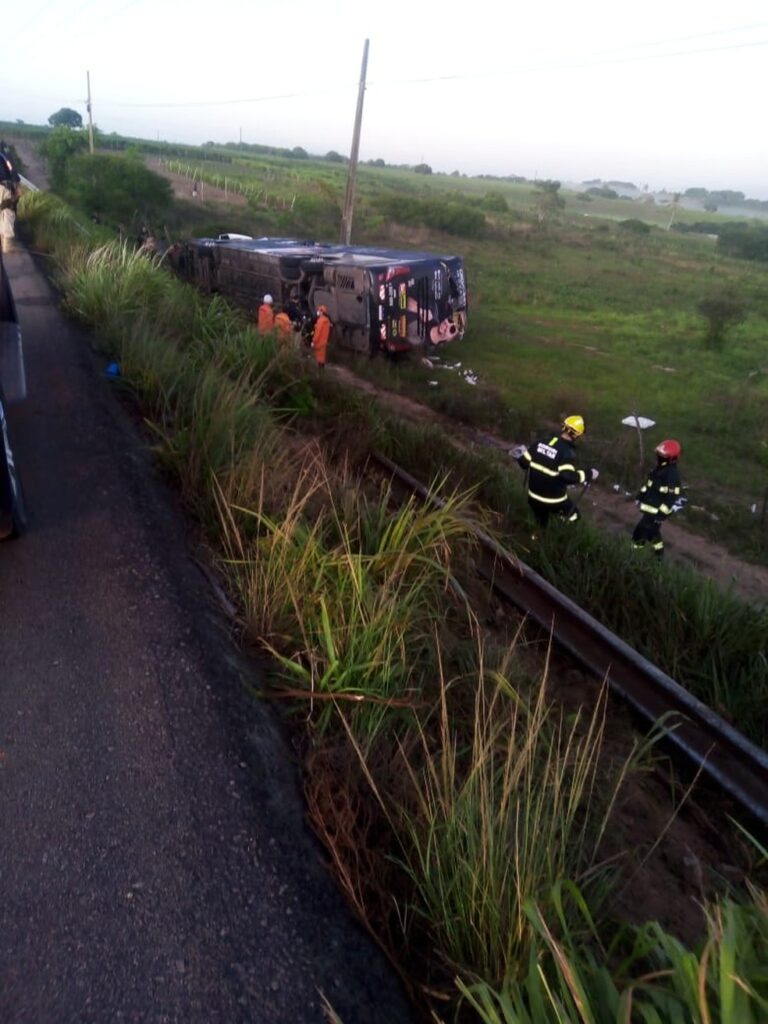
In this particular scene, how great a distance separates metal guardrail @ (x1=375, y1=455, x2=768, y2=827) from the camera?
4.52 meters

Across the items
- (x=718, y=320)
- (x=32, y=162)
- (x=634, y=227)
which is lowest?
(x=634, y=227)

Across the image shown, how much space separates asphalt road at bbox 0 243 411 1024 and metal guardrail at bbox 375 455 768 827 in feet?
5.46

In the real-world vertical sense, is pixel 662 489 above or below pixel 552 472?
below

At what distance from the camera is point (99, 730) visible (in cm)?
352

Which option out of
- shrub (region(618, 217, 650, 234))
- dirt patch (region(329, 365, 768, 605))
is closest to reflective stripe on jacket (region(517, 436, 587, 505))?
dirt patch (region(329, 365, 768, 605))

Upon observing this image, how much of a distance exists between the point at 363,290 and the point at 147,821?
16683 millimetres

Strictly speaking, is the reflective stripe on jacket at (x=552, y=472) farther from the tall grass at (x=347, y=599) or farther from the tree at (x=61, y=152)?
the tree at (x=61, y=152)

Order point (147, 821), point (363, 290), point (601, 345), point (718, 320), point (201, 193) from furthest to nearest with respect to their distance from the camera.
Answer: point (201, 193) < point (718, 320) < point (601, 345) < point (363, 290) < point (147, 821)

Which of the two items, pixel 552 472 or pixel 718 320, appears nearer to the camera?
pixel 552 472

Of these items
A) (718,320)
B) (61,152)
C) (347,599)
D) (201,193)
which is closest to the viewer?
(347,599)

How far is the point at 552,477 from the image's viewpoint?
865 centimetres

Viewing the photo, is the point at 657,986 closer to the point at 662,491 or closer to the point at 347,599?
the point at 347,599

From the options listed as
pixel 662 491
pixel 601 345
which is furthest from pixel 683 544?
pixel 601 345

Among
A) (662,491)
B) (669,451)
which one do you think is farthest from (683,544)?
(669,451)
